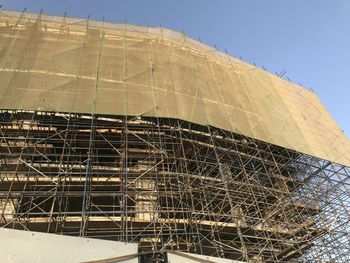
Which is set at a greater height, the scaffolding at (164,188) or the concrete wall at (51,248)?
the scaffolding at (164,188)

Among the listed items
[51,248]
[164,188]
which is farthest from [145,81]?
[51,248]

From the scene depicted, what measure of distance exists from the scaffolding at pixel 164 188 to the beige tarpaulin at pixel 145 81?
0.56 meters

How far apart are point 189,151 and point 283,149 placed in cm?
403

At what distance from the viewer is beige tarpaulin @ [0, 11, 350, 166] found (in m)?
12.5

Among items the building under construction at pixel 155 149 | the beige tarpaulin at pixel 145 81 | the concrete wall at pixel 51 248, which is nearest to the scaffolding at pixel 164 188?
the building under construction at pixel 155 149

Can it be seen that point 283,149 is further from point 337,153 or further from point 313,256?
point 313,256

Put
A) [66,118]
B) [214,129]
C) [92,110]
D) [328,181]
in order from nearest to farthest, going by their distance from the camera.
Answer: [92,110], [66,118], [214,129], [328,181]

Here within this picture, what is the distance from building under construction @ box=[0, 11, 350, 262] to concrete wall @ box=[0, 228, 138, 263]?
2.49 m

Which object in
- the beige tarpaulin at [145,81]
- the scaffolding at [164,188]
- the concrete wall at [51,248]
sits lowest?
the concrete wall at [51,248]

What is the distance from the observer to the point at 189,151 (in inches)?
551

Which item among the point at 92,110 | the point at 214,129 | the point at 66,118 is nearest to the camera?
the point at 92,110

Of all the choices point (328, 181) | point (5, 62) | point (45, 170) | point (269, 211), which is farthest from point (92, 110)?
point (328, 181)

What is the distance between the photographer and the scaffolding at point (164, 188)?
11125 mm

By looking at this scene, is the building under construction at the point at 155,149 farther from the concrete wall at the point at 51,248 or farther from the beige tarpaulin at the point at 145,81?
the concrete wall at the point at 51,248
